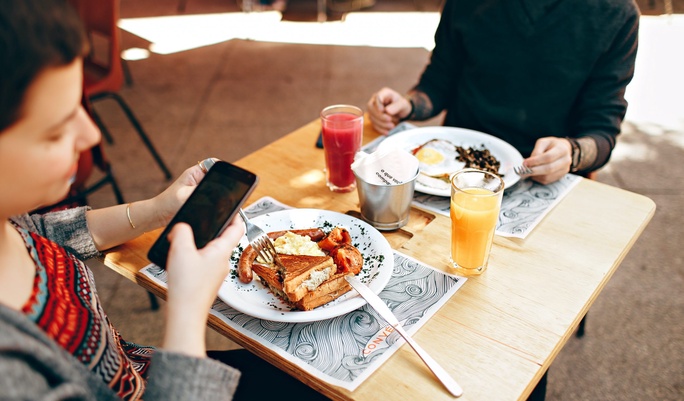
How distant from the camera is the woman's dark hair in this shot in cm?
66

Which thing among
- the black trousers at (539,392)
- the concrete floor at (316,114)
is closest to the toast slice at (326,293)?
the black trousers at (539,392)

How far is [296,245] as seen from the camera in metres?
1.22

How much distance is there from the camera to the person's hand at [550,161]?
1.47 meters

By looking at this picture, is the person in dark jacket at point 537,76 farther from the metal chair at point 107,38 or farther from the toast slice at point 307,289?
the metal chair at point 107,38

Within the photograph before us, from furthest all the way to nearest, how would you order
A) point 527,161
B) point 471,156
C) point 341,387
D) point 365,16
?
point 365,16
point 471,156
point 527,161
point 341,387

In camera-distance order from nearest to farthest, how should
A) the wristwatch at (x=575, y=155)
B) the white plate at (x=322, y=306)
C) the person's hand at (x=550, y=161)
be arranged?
the white plate at (x=322, y=306) → the person's hand at (x=550, y=161) → the wristwatch at (x=575, y=155)

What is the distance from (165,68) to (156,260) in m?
4.37

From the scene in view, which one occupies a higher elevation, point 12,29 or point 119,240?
point 12,29

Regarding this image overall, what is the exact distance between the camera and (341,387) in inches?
37.0

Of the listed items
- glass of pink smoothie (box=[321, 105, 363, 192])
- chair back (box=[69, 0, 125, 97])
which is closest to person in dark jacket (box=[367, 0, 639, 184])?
glass of pink smoothie (box=[321, 105, 363, 192])

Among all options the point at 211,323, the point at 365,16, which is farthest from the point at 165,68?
the point at 211,323

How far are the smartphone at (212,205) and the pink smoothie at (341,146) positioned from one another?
0.53 meters

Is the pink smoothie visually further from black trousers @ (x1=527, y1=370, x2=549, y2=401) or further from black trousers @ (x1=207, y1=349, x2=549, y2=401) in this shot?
black trousers @ (x1=527, y1=370, x2=549, y2=401)

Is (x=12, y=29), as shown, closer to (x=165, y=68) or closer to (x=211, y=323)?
(x=211, y=323)
